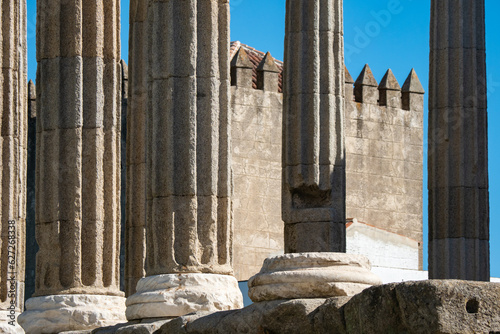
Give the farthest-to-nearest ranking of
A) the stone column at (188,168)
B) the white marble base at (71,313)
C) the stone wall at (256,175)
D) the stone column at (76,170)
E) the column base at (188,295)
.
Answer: the stone wall at (256,175), the stone column at (76,170), the white marble base at (71,313), the stone column at (188,168), the column base at (188,295)

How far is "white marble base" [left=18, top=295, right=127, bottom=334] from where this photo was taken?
1334 cm

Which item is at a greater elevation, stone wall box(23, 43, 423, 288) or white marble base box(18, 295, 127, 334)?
stone wall box(23, 43, 423, 288)

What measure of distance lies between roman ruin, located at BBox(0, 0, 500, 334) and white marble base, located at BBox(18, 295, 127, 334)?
18mm

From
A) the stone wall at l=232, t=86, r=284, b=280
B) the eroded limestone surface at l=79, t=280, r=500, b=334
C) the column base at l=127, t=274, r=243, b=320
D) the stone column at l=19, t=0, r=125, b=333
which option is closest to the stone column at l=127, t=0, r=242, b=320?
the column base at l=127, t=274, r=243, b=320

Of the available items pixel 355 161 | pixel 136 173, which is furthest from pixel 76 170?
pixel 355 161

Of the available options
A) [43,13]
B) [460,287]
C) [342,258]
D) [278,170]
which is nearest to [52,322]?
[43,13]

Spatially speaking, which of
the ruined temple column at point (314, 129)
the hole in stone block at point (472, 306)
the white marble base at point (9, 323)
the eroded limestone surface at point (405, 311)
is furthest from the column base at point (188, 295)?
the white marble base at point (9, 323)

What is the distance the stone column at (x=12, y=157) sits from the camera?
56.1 feet

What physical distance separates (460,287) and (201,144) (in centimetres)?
524

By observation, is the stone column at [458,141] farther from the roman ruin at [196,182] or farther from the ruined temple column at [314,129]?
the ruined temple column at [314,129]

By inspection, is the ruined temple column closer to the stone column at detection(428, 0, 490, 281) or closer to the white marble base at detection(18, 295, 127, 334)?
the stone column at detection(428, 0, 490, 281)

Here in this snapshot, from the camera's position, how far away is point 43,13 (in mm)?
14023

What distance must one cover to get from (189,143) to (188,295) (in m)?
1.49

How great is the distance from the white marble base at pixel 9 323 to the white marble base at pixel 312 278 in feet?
24.4
